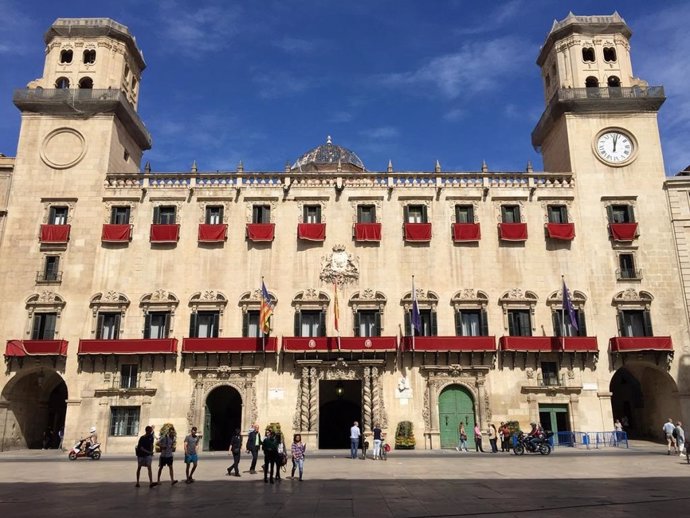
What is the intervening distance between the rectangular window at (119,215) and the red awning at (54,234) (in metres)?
3.06

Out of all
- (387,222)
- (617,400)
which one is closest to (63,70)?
(387,222)

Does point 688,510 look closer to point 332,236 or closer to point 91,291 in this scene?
point 332,236

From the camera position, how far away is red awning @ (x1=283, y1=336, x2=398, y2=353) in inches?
1471

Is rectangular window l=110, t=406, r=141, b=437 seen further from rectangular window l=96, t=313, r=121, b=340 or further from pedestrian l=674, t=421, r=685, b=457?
pedestrian l=674, t=421, r=685, b=457

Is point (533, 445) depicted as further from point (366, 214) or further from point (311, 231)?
point (311, 231)

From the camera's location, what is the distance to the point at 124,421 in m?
37.1

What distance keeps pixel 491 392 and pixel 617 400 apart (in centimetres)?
1319

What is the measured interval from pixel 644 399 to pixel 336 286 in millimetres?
23366

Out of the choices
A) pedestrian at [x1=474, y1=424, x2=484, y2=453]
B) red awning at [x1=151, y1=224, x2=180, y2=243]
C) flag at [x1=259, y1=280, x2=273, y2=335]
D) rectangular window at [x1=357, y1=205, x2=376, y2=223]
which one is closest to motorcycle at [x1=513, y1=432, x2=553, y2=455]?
pedestrian at [x1=474, y1=424, x2=484, y2=453]

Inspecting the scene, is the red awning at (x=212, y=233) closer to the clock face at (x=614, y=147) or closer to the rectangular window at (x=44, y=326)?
the rectangular window at (x=44, y=326)

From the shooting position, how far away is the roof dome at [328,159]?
50469 mm

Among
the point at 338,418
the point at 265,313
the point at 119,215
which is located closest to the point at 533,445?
the point at 338,418

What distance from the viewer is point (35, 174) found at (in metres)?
41.5

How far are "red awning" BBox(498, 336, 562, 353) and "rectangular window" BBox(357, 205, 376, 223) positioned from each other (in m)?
12.0
